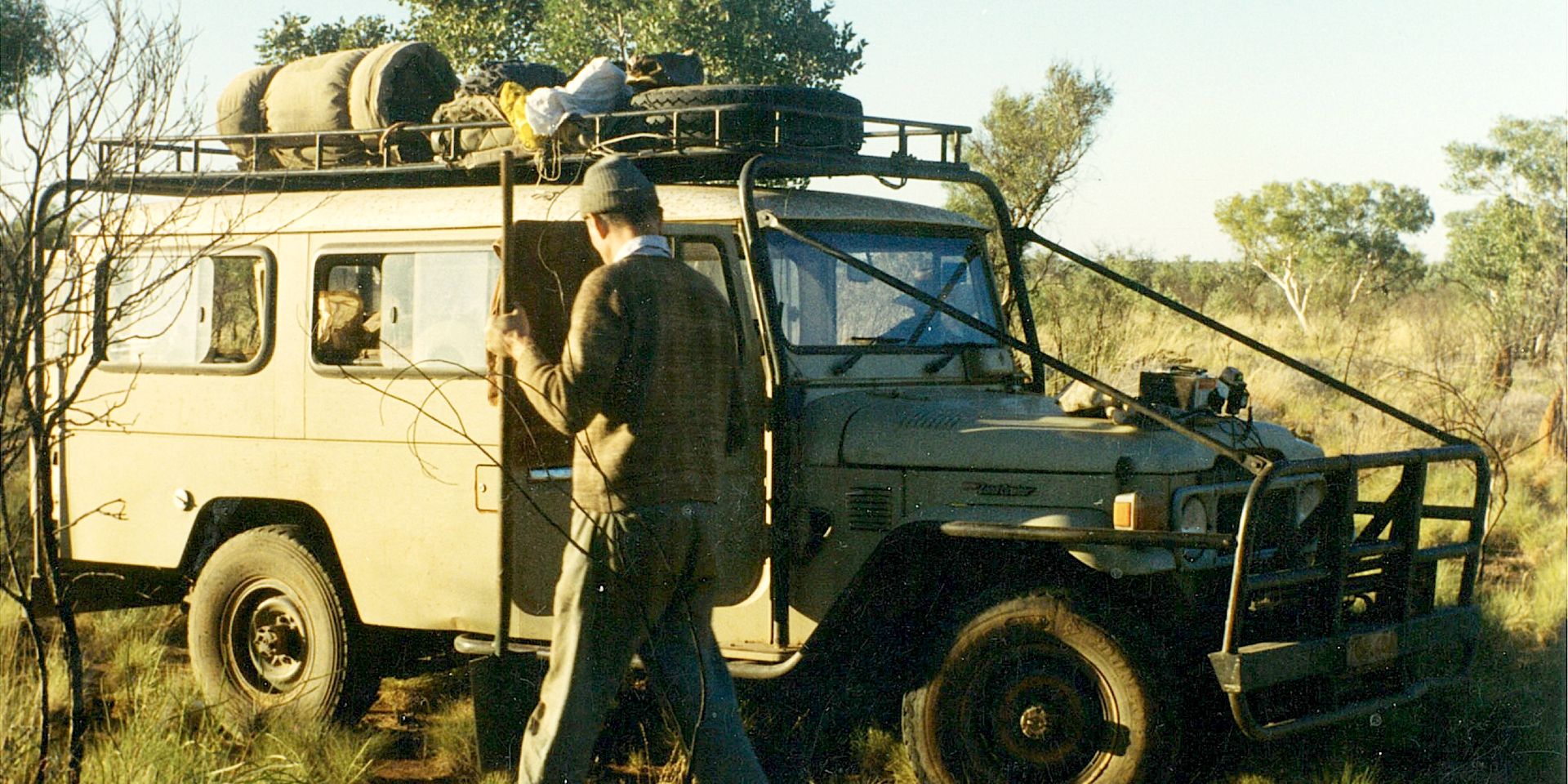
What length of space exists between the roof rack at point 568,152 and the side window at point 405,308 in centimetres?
43

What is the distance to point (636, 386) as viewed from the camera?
165 inches

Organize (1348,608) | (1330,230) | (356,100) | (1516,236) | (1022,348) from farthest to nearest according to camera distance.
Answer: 1. (1330,230)
2. (1516,236)
3. (356,100)
4. (1348,608)
5. (1022,348)

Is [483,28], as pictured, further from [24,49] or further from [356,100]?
[24,49]

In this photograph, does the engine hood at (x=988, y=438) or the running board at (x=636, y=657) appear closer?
the engine hood at (x=988, y=438)

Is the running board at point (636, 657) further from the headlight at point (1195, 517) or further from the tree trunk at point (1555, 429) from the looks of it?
the tree trunk at point (1555, 429)

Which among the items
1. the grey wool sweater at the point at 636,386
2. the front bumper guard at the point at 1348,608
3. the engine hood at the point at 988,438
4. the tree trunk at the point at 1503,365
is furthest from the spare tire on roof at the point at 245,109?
the tree trunk at the point at 1503,365

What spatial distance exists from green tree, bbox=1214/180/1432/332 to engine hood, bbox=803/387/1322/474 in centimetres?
2738

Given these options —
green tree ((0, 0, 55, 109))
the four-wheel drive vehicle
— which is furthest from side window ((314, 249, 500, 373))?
green tree ((0, 0, 55, 109))

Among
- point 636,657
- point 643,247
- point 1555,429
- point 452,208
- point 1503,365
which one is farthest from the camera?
point 1503,365

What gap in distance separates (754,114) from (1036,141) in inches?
467

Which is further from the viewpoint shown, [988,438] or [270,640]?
[270,640]

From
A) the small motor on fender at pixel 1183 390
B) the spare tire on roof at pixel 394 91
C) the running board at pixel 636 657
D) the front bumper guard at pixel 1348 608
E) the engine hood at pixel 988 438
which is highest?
the spare tire on roof at pixel 394 91

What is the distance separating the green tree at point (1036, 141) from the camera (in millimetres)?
16547

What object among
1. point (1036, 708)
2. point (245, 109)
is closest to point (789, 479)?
point (1036, 708)
